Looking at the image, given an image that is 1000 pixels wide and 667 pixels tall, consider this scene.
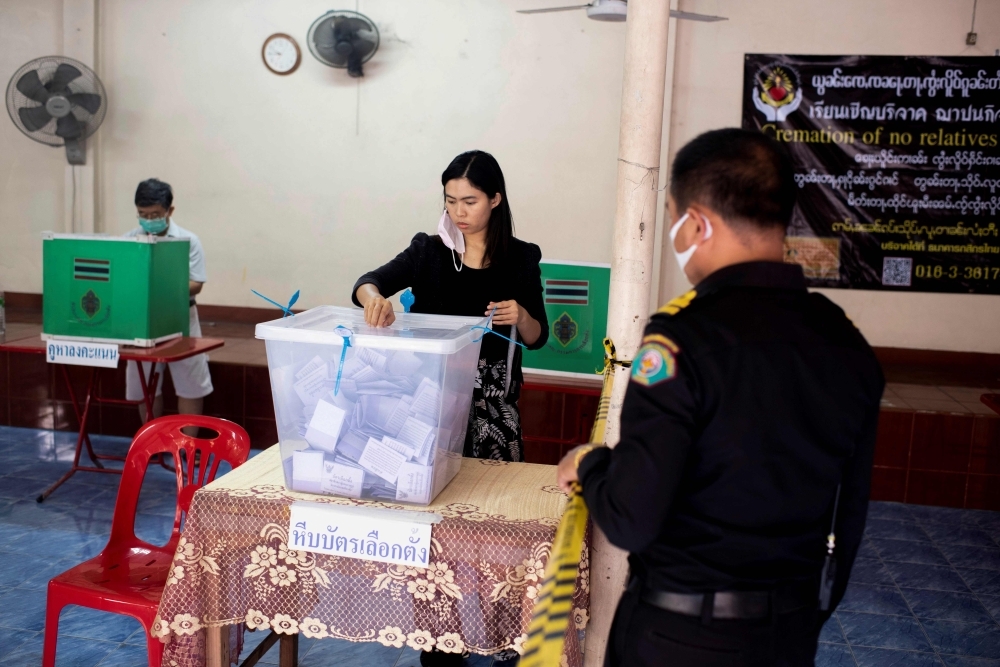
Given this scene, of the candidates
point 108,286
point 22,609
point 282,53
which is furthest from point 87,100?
point 22,609

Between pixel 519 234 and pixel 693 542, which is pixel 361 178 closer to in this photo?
pixel 519 234

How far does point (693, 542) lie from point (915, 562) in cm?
302

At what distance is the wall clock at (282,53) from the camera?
6.21 m

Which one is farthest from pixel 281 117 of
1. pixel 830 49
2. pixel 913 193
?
pixel 913 193

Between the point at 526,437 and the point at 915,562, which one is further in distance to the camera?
the point at 526,437

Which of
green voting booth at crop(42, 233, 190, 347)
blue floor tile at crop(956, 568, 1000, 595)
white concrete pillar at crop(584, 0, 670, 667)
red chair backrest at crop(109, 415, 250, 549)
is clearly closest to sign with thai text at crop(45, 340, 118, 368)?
green voting booth at crop(42, 233, 190, 347)

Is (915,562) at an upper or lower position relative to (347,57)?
lower

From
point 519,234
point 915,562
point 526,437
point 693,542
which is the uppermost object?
point 519,234

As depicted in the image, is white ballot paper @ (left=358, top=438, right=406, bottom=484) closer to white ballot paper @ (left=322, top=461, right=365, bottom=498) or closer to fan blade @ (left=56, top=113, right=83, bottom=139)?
white ballot paper @ (left=322, top=461, right=365, bottom=498)

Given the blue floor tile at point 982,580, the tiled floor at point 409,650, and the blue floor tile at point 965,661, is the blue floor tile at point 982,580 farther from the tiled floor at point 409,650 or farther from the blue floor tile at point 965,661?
the blue floor tile at point 965,661

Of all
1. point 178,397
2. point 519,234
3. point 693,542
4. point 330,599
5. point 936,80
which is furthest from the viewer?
point 519,234

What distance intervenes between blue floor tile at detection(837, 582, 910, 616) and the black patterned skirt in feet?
5.40

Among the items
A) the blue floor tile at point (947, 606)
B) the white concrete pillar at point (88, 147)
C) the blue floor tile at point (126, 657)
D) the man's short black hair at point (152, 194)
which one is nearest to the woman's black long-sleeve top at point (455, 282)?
the blue floor tile at point (126, 657)

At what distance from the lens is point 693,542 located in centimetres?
123
